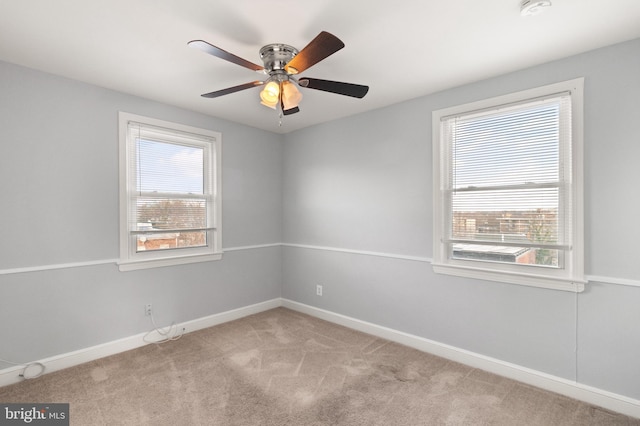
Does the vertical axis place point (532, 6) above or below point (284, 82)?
above

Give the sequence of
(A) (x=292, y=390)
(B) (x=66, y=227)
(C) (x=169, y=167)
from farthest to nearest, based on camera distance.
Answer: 1. (C) (x=169, y=167)
2. (B) (x=66, y=227)
3. (A) (x=292, y=390)

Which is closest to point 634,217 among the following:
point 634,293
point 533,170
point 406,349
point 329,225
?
point 634,293

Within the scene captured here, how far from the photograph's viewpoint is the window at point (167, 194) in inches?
123

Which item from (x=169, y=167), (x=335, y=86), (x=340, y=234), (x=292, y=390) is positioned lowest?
(x=292, y=390)

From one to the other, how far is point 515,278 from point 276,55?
256cm

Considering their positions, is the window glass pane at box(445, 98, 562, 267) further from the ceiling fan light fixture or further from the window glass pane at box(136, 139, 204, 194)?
the window glass pane at box(136, 139, 204, 194)

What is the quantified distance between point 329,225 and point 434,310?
1608 millimetres

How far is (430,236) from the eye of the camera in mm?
3068

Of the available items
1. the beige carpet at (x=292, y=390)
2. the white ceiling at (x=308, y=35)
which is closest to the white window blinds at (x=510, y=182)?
the white ceiling at (x=308, y=35)

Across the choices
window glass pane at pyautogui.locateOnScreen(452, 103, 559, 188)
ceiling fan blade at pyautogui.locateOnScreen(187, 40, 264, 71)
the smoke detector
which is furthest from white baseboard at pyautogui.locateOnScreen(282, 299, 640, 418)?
ceiling fan blade at pyautogui.locateOnScreen(187, 40, 264, 71)

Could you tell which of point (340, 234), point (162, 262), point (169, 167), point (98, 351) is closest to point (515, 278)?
point (340, 234)

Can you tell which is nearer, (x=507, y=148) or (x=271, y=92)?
(x=271, y=92)

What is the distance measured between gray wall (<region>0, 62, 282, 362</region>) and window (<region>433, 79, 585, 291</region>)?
9.16 feet

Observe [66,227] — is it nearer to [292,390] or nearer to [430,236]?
[292,390]
